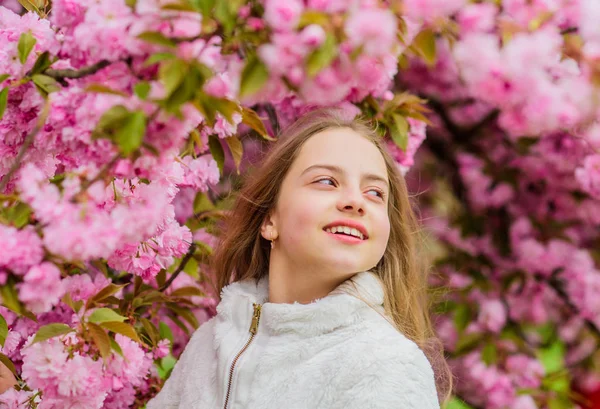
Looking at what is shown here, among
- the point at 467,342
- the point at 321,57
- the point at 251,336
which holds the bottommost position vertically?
the point at 467,342

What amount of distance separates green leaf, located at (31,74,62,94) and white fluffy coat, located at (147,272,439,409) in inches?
26.9

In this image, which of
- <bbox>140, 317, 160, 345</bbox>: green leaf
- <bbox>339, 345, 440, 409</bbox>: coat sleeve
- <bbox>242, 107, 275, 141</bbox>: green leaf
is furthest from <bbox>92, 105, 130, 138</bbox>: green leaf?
<bbox>140, 317, 160, 345</bbox>: green leaf

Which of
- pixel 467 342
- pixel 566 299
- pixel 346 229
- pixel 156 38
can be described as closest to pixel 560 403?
pixel 467 342

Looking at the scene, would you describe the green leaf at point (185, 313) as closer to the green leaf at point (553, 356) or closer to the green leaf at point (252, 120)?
the green leaf at point (252, 120)

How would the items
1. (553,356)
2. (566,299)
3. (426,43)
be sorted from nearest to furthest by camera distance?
(426,43) < (566,299) < (553,356)

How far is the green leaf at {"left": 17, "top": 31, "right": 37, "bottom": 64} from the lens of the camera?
5.24 ft

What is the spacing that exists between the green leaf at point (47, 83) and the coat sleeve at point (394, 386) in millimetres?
814

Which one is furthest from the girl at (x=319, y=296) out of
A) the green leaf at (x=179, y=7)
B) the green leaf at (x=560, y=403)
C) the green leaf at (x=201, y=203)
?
the green leaf at (x=560, y=403)

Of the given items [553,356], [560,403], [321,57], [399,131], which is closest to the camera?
[321,57]

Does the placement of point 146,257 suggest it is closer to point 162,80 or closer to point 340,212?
point 340,212

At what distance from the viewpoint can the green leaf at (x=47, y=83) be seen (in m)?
1.52

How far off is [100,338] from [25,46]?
1.95 ft

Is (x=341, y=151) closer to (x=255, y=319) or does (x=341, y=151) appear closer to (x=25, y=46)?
(x=255, y=319)

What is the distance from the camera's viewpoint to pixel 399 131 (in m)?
2.32
